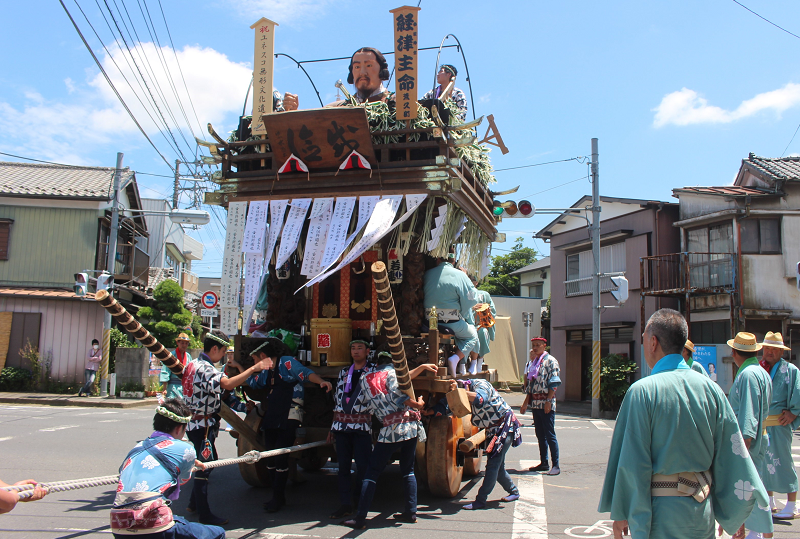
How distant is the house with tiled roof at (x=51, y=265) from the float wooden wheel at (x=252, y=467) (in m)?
14.8

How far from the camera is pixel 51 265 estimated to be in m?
20.2

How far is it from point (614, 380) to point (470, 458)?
12.2 meters

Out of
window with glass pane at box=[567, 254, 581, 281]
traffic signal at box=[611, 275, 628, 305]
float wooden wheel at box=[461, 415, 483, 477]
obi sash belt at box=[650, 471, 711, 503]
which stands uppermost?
window with glass pane at box=[567, 254, 581, 281]

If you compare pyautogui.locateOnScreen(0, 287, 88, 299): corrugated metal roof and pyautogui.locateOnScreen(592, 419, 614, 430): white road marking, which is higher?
pyautogui.locateOnScreen(0, 287, 88, 299): corrugated metal roof

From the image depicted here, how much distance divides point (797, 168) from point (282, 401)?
2008 centimetres

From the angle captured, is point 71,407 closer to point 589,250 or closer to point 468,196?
point 468,196

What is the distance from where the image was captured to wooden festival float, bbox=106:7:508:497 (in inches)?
259

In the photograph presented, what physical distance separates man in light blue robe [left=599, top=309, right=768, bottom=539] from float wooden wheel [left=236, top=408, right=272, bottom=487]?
4.63 m

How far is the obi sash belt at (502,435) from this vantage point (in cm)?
643

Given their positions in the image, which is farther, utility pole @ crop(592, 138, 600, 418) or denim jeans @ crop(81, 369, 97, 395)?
denim jeans @ crop(81, 369, 97, 395)

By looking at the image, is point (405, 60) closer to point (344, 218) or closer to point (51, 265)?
point (344, 218)

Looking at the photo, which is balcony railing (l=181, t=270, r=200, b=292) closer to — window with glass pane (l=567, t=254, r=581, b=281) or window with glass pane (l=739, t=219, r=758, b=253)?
window with glass pane (l=567, t=254, r=581, b=281)

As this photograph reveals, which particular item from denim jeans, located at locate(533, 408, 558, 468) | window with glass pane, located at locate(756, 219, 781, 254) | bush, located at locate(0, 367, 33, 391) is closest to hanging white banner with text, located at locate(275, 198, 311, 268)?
denim jeans, located at locate(533, 408, 558, 468)

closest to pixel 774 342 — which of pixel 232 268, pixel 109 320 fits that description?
pixel 232 268
